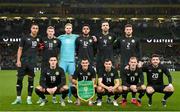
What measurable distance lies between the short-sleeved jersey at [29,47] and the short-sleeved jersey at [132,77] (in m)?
2.25

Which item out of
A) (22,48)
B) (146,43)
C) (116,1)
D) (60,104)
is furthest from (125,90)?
(116,1)

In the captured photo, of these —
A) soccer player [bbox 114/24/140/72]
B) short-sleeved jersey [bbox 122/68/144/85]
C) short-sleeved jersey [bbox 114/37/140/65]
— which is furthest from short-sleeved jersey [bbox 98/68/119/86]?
short-sleeved jersey [bbox 114/37/140/65]

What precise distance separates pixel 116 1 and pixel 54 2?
5624 mm

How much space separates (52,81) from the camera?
1015 cm

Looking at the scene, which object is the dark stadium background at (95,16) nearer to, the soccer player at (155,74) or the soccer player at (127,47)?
the soccer player at (127,47)

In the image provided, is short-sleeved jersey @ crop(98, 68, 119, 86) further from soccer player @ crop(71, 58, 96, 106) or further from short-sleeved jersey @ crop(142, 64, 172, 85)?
short-sleeved jersey @ crop(142, 64, 172, 85)

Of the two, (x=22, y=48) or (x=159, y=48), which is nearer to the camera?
(x=22, y=48)

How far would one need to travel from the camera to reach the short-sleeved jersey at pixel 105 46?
11000 mm

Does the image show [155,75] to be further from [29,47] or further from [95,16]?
[95,16]

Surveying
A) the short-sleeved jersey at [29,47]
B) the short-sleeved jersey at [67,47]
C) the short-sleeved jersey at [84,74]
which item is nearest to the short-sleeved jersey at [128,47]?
the short-sleeved jersey at [84,74]

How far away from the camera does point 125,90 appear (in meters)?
10.2

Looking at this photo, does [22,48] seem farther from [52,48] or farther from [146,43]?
[146,43]

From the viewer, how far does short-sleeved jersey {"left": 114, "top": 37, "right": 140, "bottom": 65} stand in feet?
35.5

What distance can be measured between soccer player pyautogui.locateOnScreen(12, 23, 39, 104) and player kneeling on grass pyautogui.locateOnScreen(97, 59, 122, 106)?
166cm
